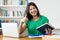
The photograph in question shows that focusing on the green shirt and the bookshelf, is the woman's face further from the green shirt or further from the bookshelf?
the bookshelf

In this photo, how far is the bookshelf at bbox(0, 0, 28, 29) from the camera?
392cm

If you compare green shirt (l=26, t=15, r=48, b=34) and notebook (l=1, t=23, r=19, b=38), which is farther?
green shirt (l=26, t=15, r=48, b=34)

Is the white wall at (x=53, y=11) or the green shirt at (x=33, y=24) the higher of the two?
the white wall at (x=53, y=11)

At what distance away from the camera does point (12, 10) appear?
4.00 m

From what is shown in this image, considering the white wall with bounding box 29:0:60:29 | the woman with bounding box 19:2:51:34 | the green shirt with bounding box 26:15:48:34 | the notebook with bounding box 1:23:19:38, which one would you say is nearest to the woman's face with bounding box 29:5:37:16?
the woman with bounding box 19:2:51:34

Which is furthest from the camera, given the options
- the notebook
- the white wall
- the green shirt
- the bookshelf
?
the bookshelf

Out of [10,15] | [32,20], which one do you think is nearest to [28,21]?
[32,20]

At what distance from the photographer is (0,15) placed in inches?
155

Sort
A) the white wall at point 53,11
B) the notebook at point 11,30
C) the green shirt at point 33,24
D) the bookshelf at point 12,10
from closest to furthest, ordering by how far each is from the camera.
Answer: the notebook at point 11,30
the green shirt at point 33,24
the white wall at point 53,11
the bookshelf at point 12,10

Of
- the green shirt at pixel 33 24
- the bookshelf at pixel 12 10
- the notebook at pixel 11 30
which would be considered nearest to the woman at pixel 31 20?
the green shirt at pixel 33 24

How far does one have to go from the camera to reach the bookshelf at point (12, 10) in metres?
3.92

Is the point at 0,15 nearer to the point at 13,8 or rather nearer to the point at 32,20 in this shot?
the point at 13,8

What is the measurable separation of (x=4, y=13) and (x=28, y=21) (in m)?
1.36

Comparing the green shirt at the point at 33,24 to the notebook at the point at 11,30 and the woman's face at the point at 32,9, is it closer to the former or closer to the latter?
the woman's face at the point at 32,9
